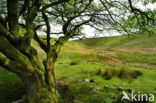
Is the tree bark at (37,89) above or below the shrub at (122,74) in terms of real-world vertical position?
above

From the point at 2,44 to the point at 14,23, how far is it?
3.31ft

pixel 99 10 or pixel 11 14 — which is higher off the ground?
pixel 99 10

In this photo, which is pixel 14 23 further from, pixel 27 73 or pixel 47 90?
pixel 47 90

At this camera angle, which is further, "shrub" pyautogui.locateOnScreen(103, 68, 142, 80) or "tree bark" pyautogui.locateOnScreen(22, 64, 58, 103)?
"shrub" pyautogui.locateOnScreen(103, 68, 142, 80)

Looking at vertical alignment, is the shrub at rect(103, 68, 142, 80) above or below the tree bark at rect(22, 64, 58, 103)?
below

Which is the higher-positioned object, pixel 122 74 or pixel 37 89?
pixel 37 89

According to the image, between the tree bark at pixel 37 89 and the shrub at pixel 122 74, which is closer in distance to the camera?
the tree bark at pixel 37 89

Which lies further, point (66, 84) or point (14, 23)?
point (66, 84)

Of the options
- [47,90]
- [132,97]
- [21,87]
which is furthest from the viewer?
[21,87]

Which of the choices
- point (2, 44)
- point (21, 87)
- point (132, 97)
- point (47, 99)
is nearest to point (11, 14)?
point (2, 44)

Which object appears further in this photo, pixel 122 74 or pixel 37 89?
pixel 122 74

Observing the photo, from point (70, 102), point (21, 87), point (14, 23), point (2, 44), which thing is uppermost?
point (14, 23)

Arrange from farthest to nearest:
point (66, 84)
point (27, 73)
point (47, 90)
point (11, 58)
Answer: point (66, 84)
point (47, 90)
point (27, 73)
point (11, 58)

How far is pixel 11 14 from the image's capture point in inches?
139
